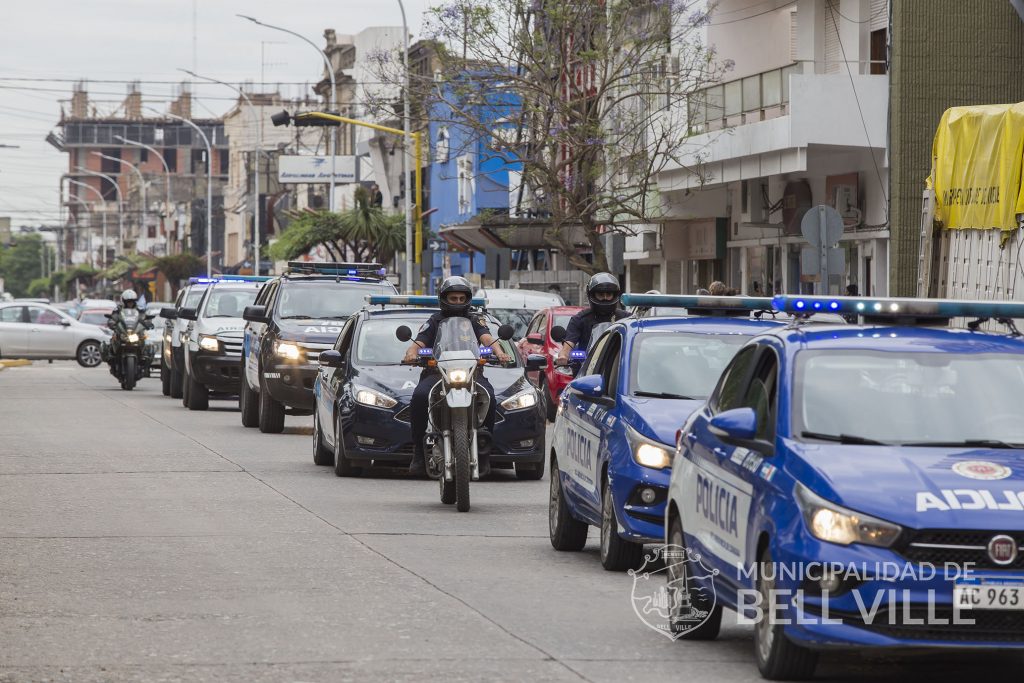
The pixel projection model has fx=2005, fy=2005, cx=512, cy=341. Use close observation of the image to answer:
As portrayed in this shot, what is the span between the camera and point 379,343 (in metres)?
19.1

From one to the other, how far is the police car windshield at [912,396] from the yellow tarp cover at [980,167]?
415 inches

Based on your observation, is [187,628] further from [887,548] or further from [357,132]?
[357,132]

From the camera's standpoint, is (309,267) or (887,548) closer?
(887,548)

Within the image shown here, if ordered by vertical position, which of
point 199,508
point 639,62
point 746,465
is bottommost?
point 199,508

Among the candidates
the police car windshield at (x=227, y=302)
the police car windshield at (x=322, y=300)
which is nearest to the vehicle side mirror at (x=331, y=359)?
the police car windshield at (x=322, y=300)

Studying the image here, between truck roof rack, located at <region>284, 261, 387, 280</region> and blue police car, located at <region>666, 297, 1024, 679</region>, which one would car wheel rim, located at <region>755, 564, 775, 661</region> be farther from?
truck roof rack, located at <region>284, 261, 387, 280</region>

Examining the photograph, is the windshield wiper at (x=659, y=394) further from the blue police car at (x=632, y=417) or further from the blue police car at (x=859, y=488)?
the blue police car at (x=859, y=488)

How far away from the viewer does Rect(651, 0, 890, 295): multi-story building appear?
1286 inches

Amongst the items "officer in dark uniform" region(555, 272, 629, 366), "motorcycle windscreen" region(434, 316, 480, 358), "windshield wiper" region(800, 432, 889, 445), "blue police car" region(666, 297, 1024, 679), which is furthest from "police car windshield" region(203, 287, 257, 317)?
"windshield wiper" region(800, 432, 889, 445)

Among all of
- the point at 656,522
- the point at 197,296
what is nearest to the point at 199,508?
the point at 656,522

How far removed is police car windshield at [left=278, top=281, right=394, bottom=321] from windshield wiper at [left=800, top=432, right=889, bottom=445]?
1730 centimetres

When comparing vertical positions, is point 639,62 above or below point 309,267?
above

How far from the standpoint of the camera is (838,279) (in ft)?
92.2

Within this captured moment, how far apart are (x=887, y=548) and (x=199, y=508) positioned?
8.60 metres
